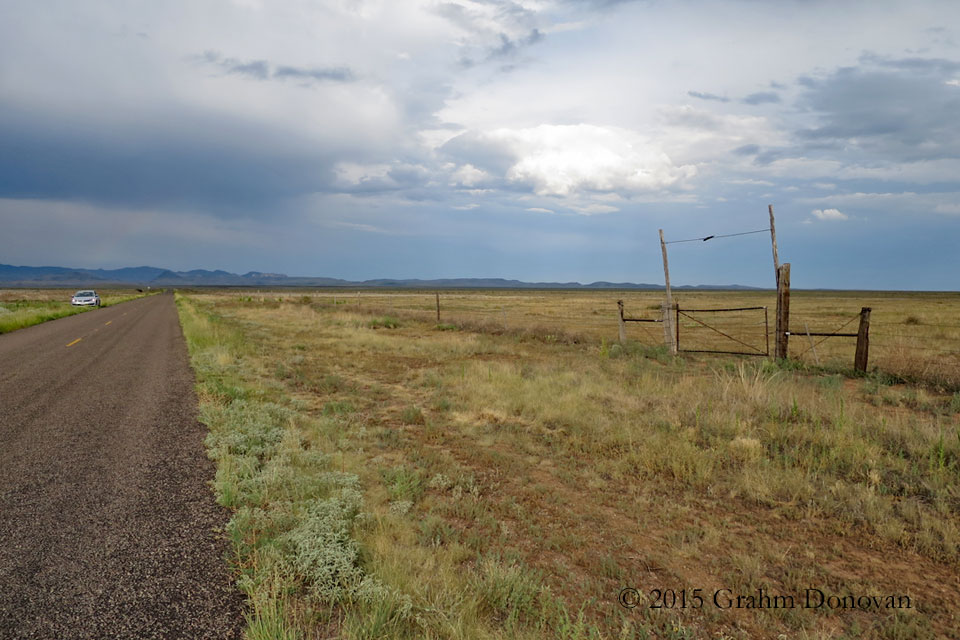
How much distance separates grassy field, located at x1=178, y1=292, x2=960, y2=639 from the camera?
3.49m

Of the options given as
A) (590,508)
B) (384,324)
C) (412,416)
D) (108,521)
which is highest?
(384,324)

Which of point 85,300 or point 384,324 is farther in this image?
point 85,300

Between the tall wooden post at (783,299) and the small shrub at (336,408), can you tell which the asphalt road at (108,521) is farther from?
the tall wooden post at (783,299)

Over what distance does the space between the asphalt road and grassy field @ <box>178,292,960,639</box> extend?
0.31m

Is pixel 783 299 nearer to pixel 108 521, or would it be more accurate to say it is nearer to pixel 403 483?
pixel 403 483

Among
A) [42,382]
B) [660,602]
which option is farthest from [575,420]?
[42,382]

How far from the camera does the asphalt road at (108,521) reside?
298cm

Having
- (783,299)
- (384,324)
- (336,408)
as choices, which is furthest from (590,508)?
(384,324)

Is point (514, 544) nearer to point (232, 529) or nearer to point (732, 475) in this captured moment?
point (232, 529)

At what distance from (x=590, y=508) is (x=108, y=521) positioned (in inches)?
182

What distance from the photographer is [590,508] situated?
17.6 feet

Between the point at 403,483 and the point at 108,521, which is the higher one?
the point at 108,521

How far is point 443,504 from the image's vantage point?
17.2ft

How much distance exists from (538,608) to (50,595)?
130 inches
